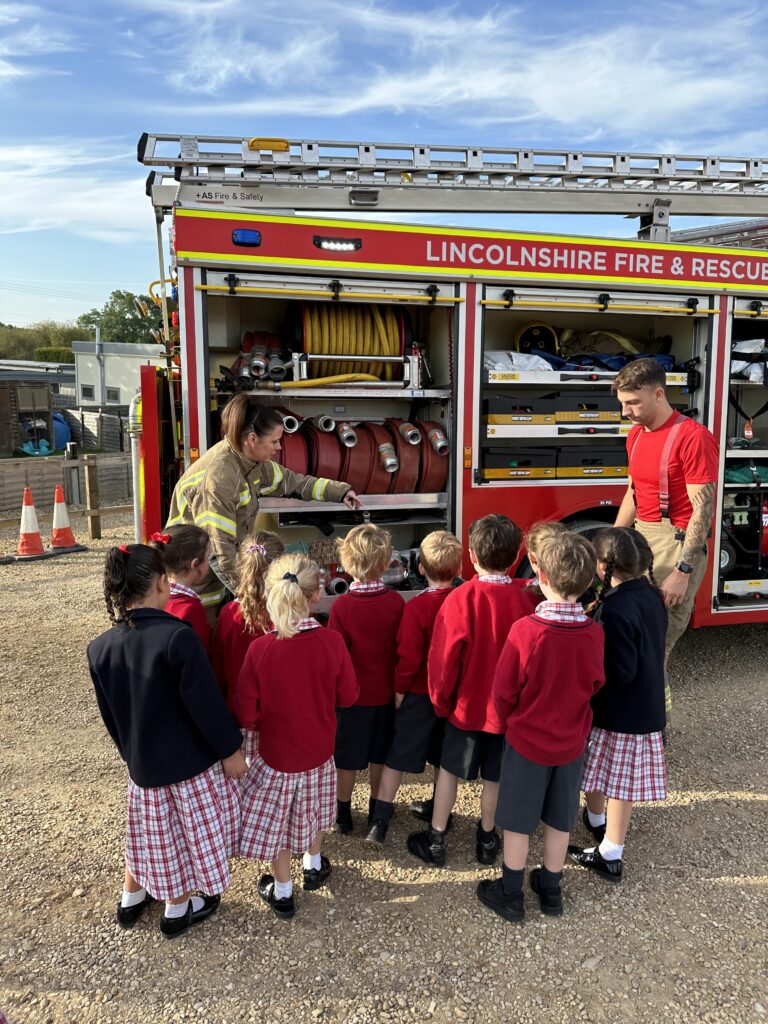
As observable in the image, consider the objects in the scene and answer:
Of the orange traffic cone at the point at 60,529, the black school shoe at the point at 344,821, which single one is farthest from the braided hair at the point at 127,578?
the orange traffic cone at the point at 60,529

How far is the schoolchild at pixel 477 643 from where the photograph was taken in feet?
8.61

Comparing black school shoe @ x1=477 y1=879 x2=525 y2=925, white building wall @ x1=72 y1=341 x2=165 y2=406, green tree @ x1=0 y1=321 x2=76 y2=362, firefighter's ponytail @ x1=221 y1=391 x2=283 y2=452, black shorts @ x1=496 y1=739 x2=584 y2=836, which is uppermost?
green tree @ x1=0 y1=321 x2=76 y2=362

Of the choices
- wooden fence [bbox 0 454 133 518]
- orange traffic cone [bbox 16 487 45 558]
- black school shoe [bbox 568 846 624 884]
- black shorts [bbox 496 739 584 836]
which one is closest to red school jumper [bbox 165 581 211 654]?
black shorts [bbox 496 739 584 836]

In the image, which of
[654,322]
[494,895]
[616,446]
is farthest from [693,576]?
[654,322]

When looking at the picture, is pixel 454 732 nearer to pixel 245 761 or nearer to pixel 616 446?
pixel 245 761

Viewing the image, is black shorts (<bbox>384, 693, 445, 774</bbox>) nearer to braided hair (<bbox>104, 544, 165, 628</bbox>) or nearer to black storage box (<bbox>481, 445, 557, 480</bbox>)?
braided hair (<bbox>104, 544, 165, 628</bbox>)

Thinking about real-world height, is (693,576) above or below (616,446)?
below

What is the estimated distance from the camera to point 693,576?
11.1ft

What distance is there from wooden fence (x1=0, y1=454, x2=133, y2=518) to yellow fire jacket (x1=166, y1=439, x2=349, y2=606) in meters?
7.46

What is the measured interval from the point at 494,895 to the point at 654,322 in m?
4.14

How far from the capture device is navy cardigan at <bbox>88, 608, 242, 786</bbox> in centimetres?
220

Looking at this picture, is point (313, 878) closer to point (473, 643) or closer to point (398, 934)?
point (398, 934)

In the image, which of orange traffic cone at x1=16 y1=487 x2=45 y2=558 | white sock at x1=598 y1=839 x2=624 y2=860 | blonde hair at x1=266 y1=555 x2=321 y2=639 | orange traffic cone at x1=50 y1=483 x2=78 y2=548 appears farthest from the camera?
orange traffic cone at x1=50 y1=483 x2=78 y2=548

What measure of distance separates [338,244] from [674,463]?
2088mm
